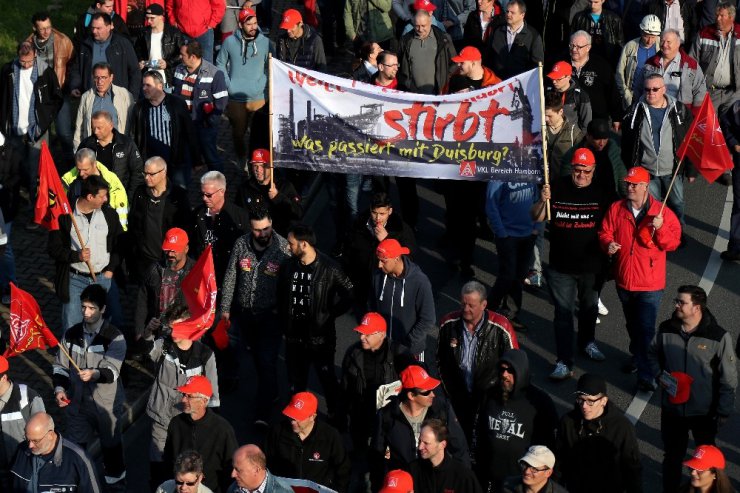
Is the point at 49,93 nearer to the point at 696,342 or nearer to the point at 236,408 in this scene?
the point at 236,408

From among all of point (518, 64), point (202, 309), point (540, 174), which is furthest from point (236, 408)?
point (518, 64)

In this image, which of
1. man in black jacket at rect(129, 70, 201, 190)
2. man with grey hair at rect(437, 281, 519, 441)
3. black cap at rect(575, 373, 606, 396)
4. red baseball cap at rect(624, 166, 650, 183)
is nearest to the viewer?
black cap at rect(575, 373, 606, 396)

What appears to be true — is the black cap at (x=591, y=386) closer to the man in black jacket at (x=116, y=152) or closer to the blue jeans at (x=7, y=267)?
the man in black jacket at (x=116, y=152)

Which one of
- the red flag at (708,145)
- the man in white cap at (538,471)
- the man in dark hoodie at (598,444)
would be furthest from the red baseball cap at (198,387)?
the red flag at (708,145)

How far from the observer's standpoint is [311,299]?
1302 centimetres

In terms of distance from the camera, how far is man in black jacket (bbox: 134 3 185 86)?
17812 millimetres

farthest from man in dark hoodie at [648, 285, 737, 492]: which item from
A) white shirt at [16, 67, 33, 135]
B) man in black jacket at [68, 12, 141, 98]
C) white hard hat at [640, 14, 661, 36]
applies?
white shirt at [16, 67, 33, 135]

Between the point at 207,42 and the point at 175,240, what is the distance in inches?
251

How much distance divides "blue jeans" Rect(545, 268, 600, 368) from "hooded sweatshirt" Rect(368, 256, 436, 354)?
158cm

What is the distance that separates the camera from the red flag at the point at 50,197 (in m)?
14.0

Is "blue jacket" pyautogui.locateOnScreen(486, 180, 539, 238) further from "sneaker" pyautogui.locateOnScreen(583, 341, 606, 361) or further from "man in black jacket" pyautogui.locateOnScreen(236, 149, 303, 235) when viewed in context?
"man in black jacket" pyautogui.locateOnScreen(236, 149, 303, 235)

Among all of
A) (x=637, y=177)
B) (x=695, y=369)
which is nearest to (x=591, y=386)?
(x=695, y=369)

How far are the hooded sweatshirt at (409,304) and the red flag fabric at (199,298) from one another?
56.9 inches

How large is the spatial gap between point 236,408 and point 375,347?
2.37 meters
